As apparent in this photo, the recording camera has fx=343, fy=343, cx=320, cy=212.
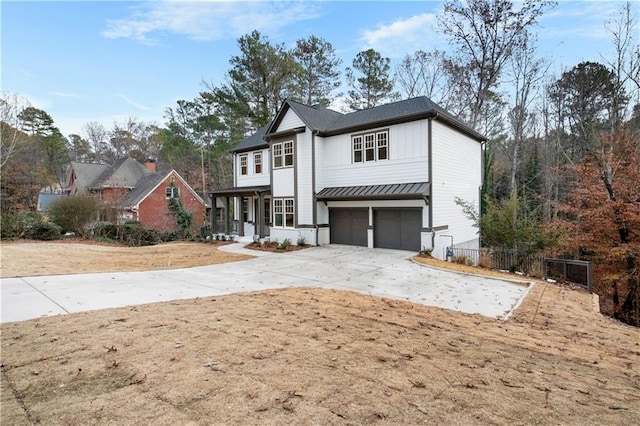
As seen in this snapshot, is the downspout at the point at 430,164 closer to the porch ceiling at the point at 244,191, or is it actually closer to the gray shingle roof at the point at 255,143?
the porch ceiling at the point at 244,191

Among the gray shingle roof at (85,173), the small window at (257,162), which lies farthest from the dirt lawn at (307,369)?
the gray shingle roof at (85,173)

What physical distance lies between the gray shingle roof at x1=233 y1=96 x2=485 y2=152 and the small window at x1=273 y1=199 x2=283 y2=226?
162 inches

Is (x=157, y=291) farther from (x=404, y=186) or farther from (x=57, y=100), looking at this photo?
(x=57, y=100)

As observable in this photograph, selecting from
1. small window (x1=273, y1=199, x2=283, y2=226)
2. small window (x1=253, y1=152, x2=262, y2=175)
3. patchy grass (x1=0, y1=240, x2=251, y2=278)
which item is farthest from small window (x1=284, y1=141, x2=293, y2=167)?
patchy grass (x1=0, y1=240, x2=251, y2=278)

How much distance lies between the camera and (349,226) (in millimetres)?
17719

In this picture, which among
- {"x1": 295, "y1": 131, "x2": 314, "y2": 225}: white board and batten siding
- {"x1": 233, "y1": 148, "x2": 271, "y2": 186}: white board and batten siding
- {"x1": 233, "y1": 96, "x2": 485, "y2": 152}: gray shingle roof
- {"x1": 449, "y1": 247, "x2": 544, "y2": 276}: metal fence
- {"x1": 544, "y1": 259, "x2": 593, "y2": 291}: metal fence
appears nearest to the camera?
{"x1": 544, "y1": 259, "x2": 593, "y2": 291}: metal fence

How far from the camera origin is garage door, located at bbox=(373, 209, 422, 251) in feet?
50.7

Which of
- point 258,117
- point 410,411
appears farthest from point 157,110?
point 410,411

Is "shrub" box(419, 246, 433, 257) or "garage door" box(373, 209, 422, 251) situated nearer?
"shrub" box(419, 246, 433, 257)

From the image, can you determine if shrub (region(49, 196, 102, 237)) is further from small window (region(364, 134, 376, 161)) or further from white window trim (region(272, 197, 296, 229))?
small window (region(364, 134, 376, 161))

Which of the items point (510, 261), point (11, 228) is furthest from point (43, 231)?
point (510, 261)

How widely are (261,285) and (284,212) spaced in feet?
31.4

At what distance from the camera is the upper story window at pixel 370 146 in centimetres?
1617

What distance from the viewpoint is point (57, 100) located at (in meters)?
22.9
